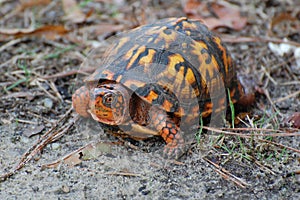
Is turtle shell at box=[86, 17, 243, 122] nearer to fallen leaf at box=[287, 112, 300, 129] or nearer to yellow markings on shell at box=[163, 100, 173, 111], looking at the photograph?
yellow markings on shell at box=[163, 100, 173, 111]

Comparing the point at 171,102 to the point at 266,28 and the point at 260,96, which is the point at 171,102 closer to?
the point at 260,96

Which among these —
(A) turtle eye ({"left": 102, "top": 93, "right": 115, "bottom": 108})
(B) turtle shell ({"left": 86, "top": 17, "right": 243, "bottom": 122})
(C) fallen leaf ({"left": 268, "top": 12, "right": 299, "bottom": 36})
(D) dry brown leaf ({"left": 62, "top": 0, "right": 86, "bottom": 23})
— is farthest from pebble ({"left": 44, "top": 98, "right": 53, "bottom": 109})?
(C) fallen leaf ({"left": 268, "top": 12, "right": 299, "bottom": 36})

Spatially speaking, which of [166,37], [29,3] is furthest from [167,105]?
[29,3]

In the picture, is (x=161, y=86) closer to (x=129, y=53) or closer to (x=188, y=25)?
(x=129, y=53)

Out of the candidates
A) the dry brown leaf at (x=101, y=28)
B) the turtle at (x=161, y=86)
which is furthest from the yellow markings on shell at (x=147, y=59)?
the dry brown leaf at (x=101, y=28)

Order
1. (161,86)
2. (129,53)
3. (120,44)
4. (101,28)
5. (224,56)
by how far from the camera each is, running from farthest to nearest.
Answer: (101,28) < (224,56) < (120,44) < (129,53) < (161,86)
